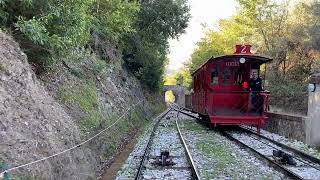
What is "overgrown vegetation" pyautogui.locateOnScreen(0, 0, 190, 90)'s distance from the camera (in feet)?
31.6

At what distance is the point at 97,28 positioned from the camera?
1894 cm

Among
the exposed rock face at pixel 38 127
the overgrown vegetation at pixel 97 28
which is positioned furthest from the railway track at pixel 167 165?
the overgrown vegetation at pixel 97 28

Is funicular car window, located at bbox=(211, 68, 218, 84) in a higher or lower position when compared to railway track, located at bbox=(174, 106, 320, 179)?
higher

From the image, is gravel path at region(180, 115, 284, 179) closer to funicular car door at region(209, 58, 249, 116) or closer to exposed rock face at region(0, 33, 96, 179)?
exposed rock face at region(0, 33, 96, 179)

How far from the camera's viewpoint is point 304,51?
1297 inches

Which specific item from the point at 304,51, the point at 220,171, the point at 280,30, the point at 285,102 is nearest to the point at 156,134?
the point at 220,171

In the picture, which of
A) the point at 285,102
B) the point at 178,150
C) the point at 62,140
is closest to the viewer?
the point at 62,140

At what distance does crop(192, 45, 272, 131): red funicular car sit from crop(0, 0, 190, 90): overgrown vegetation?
4.86 m

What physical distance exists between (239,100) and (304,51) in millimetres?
15120

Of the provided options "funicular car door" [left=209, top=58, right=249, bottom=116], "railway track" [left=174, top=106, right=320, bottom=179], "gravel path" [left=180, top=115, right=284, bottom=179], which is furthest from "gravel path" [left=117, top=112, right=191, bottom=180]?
"funicular car door" [left=209, top=58, right=249, bottom=116]

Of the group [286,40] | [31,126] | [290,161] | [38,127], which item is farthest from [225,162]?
[286,40]

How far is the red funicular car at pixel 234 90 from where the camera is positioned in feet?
61.4

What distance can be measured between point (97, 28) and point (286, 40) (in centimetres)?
1880

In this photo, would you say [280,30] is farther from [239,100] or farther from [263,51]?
[239,100]
